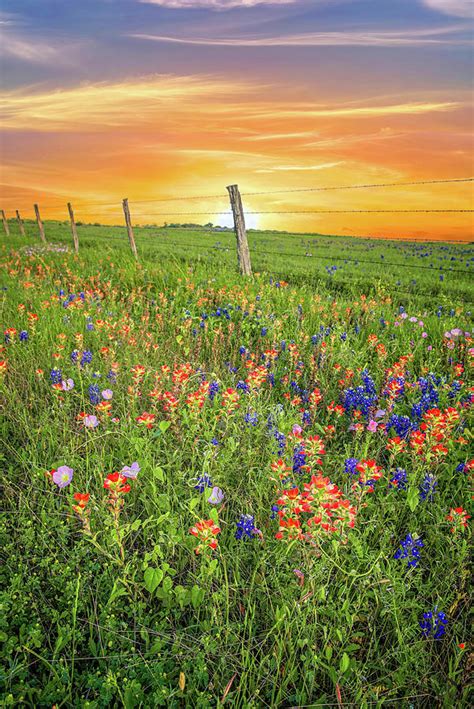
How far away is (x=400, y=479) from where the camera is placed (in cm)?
290

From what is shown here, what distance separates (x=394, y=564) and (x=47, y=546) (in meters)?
1.91

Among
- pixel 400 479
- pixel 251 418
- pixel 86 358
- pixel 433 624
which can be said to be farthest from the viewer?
pixel 86 358

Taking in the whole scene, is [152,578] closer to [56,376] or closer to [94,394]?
[94,394]

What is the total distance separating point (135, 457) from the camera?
3.07 m

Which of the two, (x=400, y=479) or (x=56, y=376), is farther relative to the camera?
(x=56, y=376)

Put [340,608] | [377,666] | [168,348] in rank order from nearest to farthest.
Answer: [377,666], [340,608], [168,348]

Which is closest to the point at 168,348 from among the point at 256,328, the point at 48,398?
the point at 256,328

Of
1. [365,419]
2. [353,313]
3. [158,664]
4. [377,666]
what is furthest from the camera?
[353,313]

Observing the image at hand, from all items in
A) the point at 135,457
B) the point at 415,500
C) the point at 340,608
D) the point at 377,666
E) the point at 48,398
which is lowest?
the point at 377,666

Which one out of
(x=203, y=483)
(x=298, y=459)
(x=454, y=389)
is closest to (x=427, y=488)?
(x=298, y=459)

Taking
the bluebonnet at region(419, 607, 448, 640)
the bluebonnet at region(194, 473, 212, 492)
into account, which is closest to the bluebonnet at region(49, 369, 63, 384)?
the bluebonnet at region(194, 473, 212, 492)

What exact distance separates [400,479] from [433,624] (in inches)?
37.1

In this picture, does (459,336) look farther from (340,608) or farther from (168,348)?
(340,608)

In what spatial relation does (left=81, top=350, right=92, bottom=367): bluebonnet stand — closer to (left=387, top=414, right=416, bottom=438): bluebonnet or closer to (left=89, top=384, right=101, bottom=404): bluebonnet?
(left=89, top=384, right=101, bottom=404): bluebonnet
